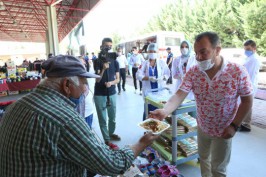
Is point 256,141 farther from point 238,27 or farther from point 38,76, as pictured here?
point 238,27

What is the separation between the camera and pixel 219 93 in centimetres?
160

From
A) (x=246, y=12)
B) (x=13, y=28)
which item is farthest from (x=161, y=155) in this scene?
(x=13, y=28)

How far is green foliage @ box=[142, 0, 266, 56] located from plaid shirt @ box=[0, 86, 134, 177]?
625 inches

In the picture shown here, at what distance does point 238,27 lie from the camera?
16250 millimetres

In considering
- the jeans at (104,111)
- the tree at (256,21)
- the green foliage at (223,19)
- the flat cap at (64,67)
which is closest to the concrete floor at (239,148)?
the jeans at (104,111)

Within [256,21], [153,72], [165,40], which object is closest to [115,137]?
[153,72]

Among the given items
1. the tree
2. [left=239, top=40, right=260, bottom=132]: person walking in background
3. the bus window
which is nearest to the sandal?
[left=239, top=40, right=260, bottom=132]: person walking in background

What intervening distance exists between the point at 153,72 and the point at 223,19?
15693mm

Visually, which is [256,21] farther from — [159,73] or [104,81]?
[104,81]

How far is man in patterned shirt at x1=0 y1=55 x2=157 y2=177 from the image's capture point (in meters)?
0.88

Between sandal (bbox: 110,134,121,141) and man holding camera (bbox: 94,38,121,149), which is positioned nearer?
man holding camera (bbox: 94,38,121,149)

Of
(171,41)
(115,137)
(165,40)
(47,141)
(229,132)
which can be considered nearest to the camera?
(47,141)

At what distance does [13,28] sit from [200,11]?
2030 centimetres

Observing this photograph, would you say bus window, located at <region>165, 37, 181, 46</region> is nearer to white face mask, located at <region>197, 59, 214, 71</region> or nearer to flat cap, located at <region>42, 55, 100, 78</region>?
white face mask, located at <region>197, 59, 214, 71</region>
